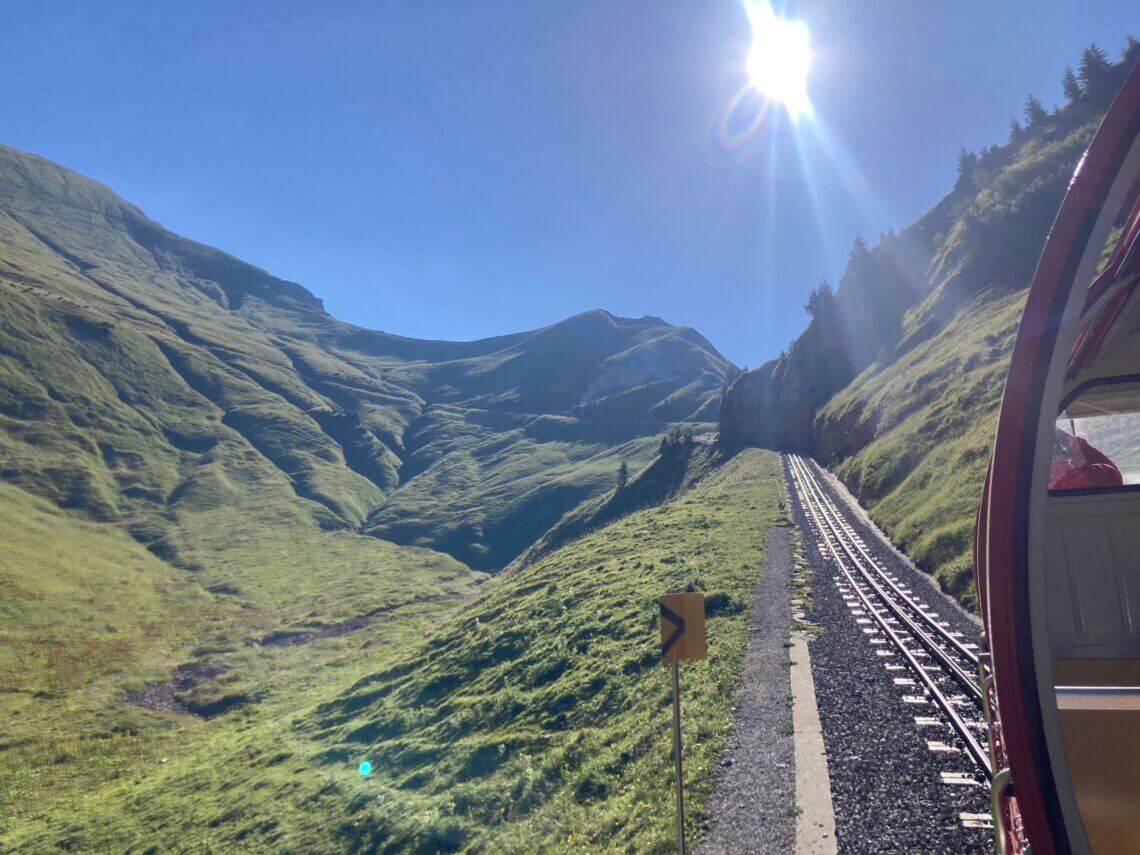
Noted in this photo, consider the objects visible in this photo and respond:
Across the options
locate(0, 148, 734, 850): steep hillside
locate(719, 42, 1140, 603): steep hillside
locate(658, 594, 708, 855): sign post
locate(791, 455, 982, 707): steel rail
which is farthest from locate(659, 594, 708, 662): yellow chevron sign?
locate(719, 42, 1140, 603): steep hillside

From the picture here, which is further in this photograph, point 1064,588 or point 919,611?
point 919,611

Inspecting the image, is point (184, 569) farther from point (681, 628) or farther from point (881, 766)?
point (881, 766)

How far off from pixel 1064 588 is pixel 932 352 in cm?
7202

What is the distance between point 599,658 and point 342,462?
18596cm

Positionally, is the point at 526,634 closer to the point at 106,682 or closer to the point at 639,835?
the point at 639,835

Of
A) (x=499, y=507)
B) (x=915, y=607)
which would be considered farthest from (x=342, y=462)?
(x=915, y=607)

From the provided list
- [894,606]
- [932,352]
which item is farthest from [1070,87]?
[894,606]

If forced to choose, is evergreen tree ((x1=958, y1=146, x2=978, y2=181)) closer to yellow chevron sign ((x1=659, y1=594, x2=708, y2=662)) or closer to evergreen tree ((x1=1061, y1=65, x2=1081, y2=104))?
evergreen tree ((x1=1061, y1=65, x2=1081, y2=104))

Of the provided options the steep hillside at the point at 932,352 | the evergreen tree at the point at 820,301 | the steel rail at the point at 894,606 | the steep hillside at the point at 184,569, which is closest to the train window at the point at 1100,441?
the steel rail at the point at 894,606

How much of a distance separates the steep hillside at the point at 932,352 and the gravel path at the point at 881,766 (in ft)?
28.9

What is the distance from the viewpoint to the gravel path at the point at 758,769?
29.2 feet

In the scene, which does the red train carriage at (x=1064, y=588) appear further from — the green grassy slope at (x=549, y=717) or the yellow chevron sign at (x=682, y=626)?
the green grassy slope at (x=549, y=717)

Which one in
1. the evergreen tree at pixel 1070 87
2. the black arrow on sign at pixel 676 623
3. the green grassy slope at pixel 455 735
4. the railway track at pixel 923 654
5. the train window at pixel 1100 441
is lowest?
the green grassy slope at pixel 455 735

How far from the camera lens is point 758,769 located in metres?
10.7
